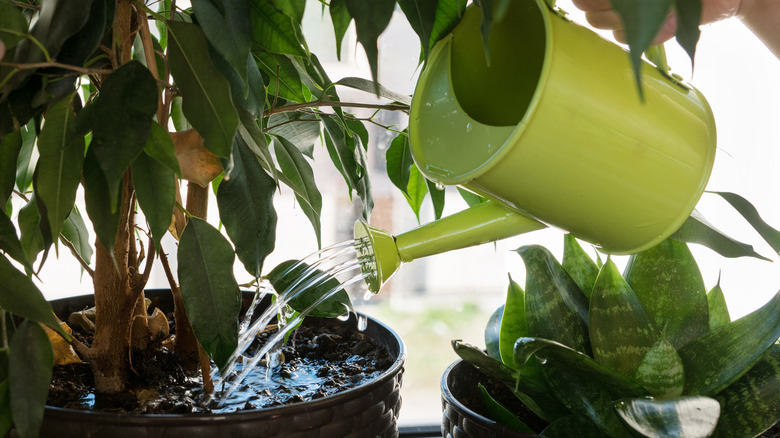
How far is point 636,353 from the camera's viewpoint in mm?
629

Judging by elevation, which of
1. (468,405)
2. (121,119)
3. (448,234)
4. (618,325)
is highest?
(121,119)

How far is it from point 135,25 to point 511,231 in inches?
16.3

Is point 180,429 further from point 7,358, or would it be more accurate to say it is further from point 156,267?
point 156,267

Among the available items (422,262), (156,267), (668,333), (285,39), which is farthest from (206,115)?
(422,262)

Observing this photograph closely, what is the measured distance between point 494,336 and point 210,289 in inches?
13.9

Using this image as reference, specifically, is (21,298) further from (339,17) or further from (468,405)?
(468,405)

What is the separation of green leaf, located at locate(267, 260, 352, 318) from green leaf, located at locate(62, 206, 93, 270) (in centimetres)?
30

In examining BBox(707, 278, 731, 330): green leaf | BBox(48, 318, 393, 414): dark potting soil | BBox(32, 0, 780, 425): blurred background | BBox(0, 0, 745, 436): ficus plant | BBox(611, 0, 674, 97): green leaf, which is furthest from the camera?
BBox(32, 0, 780, 425): blurred background

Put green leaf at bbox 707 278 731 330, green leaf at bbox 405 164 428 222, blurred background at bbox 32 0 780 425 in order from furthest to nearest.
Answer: blurred background at bbox 32 0 780 425
green leaf at bbox 405 164 428 222
green leaf at bbox 707 278 731 330

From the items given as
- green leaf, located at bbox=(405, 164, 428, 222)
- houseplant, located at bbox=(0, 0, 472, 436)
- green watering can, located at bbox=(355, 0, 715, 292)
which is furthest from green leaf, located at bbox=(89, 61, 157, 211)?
green leaf, located at bbox=(405, 164, 428, 222)

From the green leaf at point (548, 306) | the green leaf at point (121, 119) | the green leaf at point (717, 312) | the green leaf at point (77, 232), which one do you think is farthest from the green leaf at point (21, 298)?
the green leaf at point (717, 312)

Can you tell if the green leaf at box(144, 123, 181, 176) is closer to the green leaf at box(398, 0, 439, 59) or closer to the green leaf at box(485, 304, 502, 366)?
the green leaf at box(398, 0, 439, 59)

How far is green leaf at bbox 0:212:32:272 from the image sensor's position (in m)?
0.49

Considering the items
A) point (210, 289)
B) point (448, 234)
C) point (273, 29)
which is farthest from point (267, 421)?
point (273, 29)
